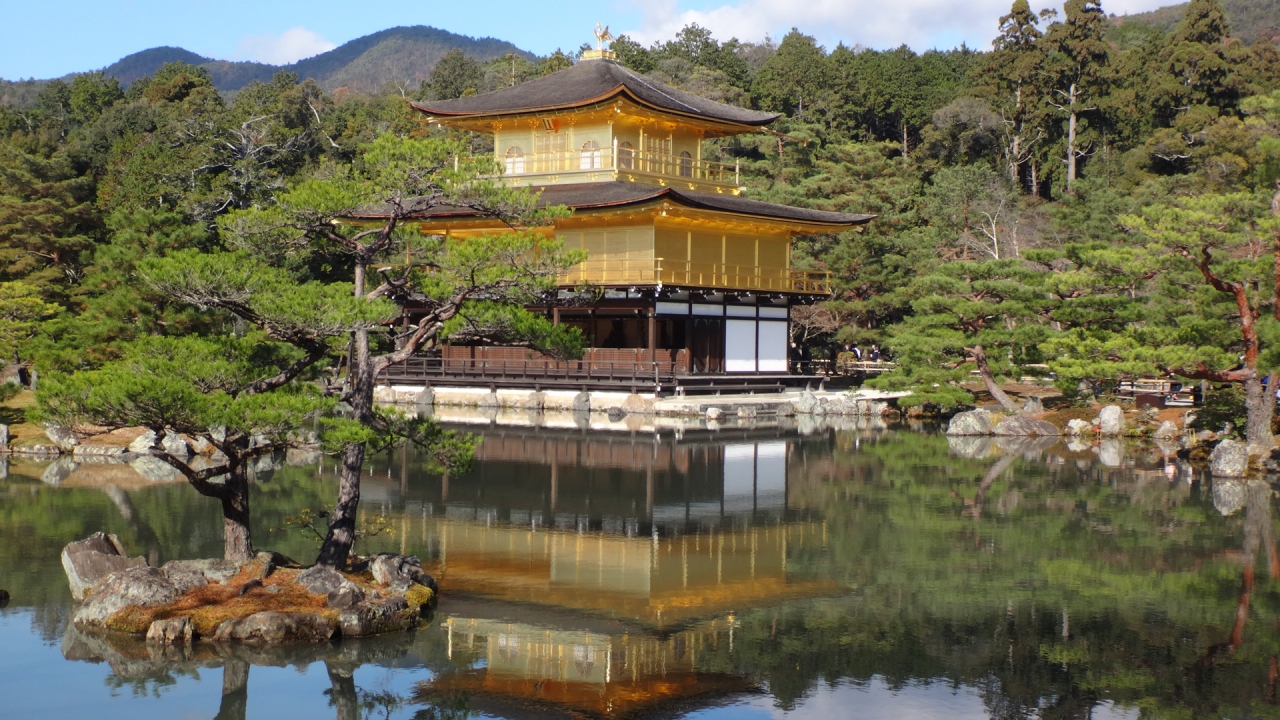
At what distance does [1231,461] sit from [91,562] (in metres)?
16.8

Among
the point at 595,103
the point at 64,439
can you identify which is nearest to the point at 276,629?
the point at 64,439

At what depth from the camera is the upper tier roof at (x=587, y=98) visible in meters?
33.1

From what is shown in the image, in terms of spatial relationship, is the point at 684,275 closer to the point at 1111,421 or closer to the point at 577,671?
the point at 1111,421

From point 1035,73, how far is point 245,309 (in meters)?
46.8

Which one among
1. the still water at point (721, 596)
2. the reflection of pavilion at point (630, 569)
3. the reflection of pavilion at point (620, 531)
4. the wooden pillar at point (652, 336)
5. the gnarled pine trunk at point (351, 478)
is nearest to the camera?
the still water at point (721, 596)

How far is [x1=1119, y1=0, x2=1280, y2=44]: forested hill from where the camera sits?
3250 inches

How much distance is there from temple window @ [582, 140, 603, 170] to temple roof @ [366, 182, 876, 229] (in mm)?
738

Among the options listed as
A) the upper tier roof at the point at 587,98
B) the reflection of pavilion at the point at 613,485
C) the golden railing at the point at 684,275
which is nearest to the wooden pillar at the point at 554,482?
the reflection of pavilion at the point at 613,485

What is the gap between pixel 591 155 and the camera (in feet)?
112

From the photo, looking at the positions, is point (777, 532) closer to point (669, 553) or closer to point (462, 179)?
point (669, 553)

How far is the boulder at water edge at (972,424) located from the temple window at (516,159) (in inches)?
598

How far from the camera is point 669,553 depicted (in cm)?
1345

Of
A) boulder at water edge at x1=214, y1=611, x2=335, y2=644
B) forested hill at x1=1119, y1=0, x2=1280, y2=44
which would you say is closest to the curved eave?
boulder at water edge at x1=214, y1=611, x2=335, y2=644

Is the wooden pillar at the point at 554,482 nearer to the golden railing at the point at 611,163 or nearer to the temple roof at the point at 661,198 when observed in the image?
the temple roof at the point at 661,198
